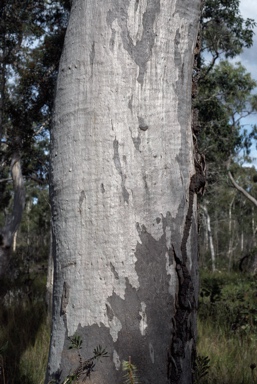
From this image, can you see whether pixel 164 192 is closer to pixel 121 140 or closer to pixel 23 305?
pixel 121 140

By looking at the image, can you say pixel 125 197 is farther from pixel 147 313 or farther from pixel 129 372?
pixel 129 372

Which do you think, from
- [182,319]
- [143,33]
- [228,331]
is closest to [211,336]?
[228,331]

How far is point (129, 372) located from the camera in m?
1.38

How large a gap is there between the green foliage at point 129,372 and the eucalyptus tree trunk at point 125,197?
0.09 ft

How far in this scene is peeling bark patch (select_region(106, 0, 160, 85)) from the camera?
1.55 metres

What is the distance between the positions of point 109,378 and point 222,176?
560 inches

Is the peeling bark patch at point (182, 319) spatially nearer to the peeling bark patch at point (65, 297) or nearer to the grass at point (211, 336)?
the peeling bark patch at point (65, 297)

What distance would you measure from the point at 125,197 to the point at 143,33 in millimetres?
491

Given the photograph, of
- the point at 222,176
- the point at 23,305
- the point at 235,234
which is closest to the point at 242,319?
the point at 23,305

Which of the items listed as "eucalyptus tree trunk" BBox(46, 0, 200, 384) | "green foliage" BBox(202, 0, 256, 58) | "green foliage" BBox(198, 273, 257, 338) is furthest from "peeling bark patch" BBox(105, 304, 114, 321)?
"green foliage" BBox(202, 0, 256, 58)

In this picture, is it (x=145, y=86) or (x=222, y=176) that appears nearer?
(x=145, y=86)

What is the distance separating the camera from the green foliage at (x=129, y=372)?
137 cm

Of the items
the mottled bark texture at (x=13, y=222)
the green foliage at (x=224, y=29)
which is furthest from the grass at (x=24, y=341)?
the green foliage at (x=224, y=29)

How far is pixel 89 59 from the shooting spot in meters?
1.56
